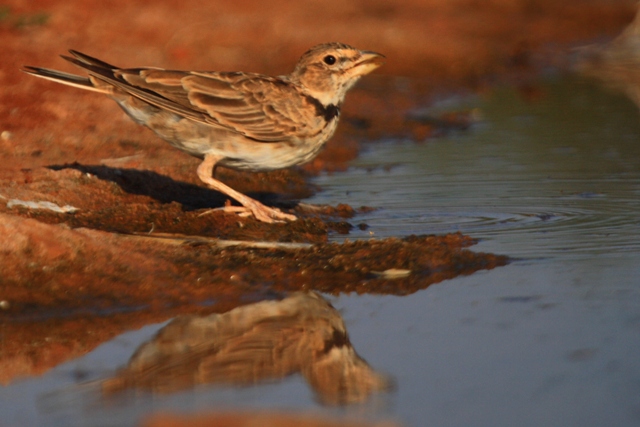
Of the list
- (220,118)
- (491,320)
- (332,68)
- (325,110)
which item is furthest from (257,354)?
(332,68)

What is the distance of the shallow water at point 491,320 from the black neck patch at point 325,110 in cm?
78

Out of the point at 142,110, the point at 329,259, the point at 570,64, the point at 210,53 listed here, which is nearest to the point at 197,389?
the point at 329,259

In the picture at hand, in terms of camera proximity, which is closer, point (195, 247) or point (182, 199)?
point (195, 247)

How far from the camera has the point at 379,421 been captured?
12.9 feet

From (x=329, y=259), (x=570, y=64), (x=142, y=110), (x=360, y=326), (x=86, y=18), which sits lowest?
(x=360, y=326)

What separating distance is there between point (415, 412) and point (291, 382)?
63 centimetres

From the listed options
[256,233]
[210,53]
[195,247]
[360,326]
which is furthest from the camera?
[210,53]

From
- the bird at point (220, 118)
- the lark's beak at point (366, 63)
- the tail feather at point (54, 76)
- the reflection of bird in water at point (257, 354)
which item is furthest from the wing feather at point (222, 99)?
the reflection of bird in water at point (257, 354)

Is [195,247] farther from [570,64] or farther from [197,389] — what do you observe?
[570,64]

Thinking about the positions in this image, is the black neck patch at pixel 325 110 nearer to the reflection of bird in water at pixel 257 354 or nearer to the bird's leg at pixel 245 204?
the bird's leg at pixel 245 204

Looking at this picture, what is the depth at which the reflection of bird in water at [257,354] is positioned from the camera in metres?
4.43

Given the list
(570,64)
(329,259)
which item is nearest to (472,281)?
(329,259)

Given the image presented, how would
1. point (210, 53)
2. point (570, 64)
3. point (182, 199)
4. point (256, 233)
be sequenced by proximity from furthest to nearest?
point (570, 64) < point (210, 53) < point (182, 199) < point (256, 233)

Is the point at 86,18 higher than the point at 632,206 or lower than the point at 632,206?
higher
